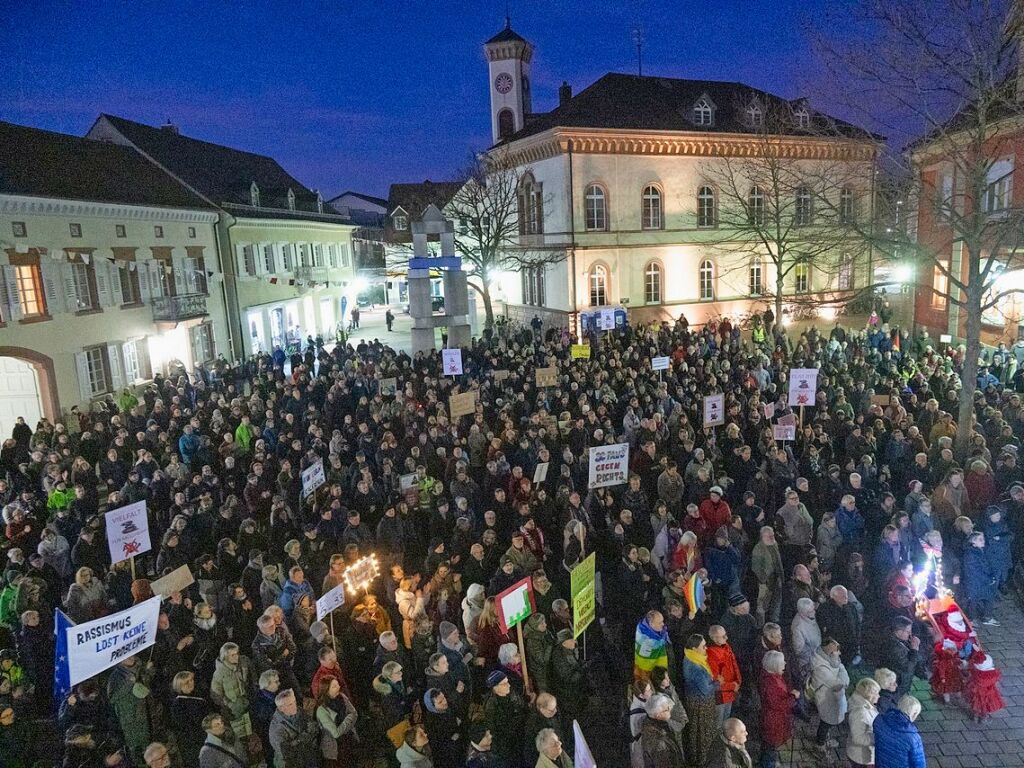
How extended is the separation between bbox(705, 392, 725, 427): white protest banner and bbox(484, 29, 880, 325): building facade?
1951 centimetres

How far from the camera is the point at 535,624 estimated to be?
7074 mm

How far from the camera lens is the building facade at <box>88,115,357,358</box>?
3052cm

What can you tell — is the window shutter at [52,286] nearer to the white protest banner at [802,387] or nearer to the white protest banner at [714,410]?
the white protest banner at [714,410]

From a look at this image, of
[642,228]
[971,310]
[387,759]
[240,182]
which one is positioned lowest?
[387,759]

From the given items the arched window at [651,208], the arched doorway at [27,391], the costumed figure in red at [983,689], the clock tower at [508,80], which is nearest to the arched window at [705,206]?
the arched window at [651,208]

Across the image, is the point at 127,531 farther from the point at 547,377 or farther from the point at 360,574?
the point at 547,377

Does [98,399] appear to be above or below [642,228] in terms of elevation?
below

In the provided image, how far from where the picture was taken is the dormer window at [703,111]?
108ft

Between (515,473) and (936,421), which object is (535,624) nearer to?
(515,473)

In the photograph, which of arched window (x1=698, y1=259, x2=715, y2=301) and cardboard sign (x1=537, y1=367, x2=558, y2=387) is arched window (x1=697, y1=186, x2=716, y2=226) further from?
cardboard sign (x1=537, y1=367, x2=558, y2=387)

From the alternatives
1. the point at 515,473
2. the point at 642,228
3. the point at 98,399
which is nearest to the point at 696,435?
the point at 515,473

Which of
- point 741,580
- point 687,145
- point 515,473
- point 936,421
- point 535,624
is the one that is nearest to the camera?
point 535,624

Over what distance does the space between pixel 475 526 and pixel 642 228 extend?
25.8 m

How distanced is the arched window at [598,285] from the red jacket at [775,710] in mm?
27188
